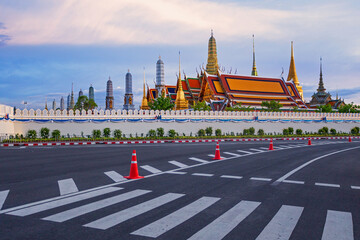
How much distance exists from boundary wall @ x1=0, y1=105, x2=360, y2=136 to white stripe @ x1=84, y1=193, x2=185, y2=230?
2434 centimetres

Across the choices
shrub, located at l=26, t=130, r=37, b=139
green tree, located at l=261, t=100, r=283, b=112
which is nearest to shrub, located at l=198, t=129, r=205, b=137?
shrub, located at l=26, t=130, r=37, b=139

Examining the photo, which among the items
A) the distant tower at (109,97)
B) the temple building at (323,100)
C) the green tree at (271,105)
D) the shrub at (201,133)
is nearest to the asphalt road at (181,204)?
the shrub at (201,133)

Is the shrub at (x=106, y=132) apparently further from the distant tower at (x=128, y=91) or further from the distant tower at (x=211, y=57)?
the distant tower at (x=128, y=91)

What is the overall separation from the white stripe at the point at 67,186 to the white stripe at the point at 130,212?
214cm

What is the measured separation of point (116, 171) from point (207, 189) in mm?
4019

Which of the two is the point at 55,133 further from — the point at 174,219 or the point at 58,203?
the point at 174,219

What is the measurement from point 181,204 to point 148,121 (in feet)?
92.9

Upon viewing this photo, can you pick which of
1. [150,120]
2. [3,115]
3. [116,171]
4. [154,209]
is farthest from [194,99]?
[154,209]

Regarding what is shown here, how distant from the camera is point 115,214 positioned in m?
5.51

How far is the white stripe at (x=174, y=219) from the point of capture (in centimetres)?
461

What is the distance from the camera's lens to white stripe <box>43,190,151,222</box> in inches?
210

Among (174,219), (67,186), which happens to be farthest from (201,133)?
(174,219)

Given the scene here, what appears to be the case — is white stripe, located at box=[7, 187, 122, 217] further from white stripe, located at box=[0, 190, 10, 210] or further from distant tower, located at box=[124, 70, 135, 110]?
distant tower, located at box=[124, 70, 135, 110]

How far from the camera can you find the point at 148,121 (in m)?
34.3
